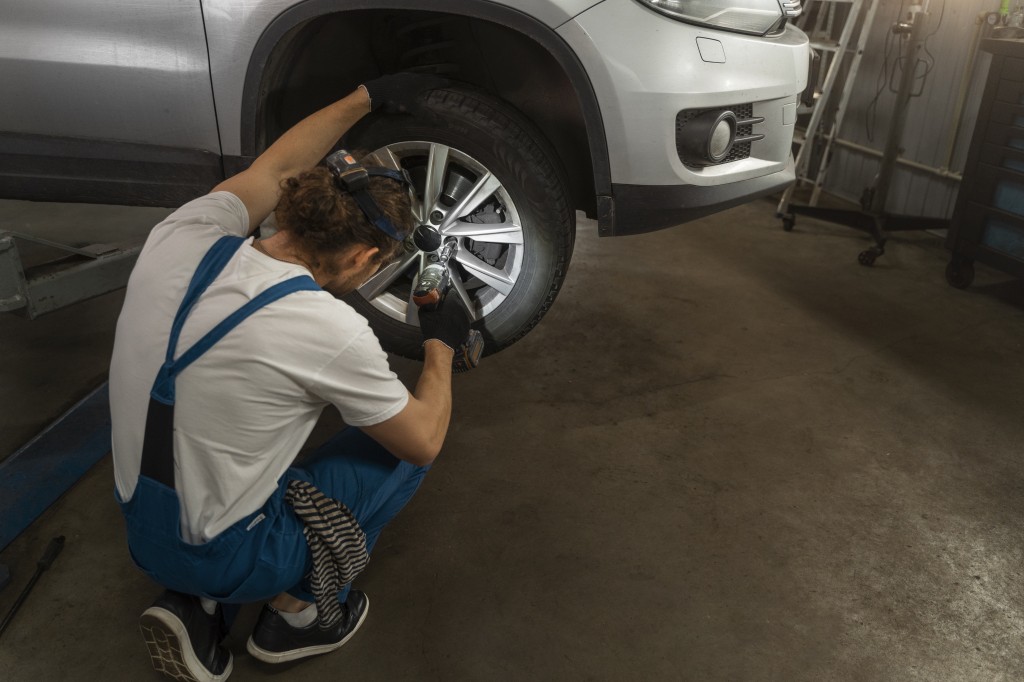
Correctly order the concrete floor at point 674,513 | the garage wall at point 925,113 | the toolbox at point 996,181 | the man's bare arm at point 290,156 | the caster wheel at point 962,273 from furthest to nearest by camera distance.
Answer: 1. the garage wall at point 925,113
2. the caster wheel at point 962,273
3. the toolbox at point 996,181
4. the man's bare arm at point 290,156
5. the concrete floor at point 674,513

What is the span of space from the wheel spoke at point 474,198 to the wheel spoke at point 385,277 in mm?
153

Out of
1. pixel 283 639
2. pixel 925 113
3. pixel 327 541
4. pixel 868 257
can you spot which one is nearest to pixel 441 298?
pixel 327 541

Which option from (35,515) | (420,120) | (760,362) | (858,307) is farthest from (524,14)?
(858,307)

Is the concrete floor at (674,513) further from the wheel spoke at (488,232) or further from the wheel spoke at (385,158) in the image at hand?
the wheel spoke at (385,158)

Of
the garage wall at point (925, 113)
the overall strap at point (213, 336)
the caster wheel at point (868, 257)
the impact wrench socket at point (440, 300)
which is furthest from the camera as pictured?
the garage wall at point (925, 113)

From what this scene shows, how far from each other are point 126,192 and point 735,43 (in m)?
1.60

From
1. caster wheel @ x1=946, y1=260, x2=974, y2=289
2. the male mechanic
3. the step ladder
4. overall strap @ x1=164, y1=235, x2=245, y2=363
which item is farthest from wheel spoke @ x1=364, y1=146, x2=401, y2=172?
caster wheel @ x1=946, y1=260, x2=974, y2=289

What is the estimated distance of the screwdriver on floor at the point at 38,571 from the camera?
5.13ft

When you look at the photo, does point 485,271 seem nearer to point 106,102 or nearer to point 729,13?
point 729,13

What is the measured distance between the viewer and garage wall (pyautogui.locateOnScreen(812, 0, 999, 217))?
373 cm

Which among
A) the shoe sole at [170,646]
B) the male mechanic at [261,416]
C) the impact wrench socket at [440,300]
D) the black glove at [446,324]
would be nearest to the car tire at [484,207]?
the impact wrench socket at [440,300]

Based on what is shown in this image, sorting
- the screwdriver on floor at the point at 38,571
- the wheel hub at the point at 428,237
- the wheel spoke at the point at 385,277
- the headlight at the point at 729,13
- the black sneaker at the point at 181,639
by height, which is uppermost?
the headlight at the point at 729,13

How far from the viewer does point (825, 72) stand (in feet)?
14.6

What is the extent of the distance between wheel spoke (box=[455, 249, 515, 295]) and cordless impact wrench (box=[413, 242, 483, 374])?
67 mm
